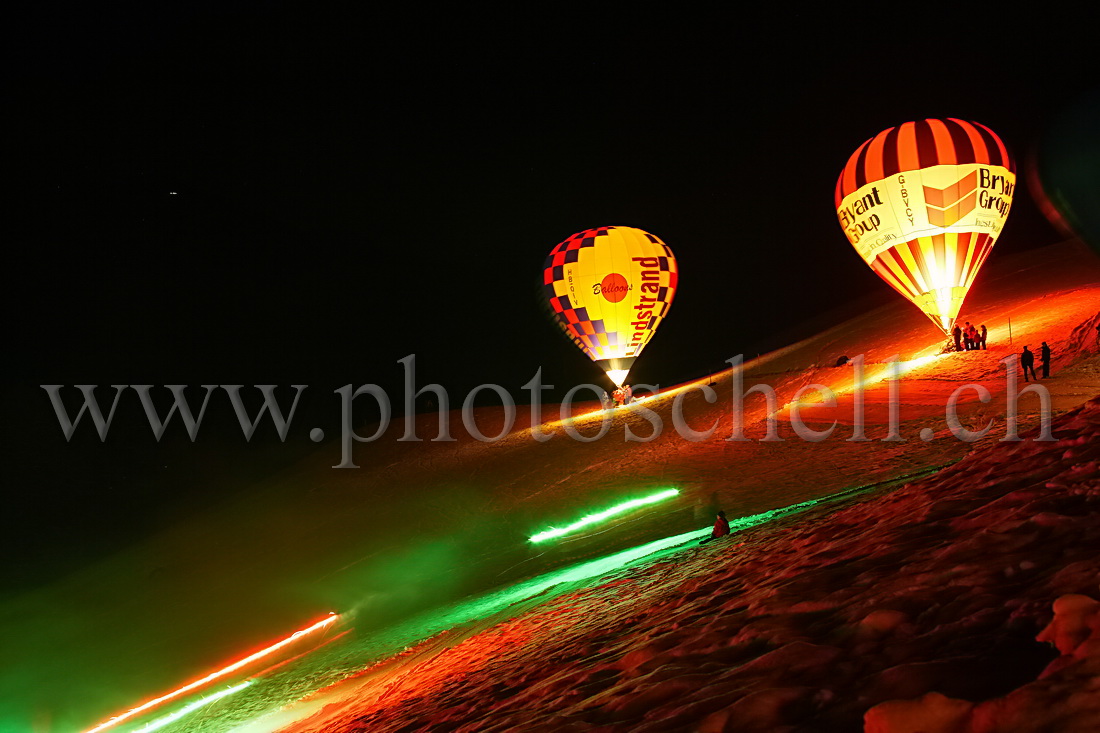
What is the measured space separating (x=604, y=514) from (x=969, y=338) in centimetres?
1123

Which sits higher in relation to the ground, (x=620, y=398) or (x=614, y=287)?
(x=614, y=287)

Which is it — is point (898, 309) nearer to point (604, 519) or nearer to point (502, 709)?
point (604, 519)

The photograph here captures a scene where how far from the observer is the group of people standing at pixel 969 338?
21125mm

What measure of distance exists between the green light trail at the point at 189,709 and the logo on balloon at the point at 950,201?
1808 centimetres

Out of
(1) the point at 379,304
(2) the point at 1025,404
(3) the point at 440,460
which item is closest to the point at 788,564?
(2) the point at 1025,404

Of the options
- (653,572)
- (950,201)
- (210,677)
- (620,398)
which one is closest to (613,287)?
(620,398)

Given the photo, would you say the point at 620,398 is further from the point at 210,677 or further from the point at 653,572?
the point at 653,572

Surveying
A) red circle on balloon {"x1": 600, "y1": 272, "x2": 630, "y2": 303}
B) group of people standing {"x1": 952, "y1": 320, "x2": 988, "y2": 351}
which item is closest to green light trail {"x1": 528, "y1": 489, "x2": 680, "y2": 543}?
group of people standing {"x1": 952, "y1": 320, "x2": 988, "y2": 351}

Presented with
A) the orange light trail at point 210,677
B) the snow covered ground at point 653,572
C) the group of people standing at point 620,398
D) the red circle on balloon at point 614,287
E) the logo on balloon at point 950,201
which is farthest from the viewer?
the group of people standing at point 620,398

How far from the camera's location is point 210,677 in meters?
12.1

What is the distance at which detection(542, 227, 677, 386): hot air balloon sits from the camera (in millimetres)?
26094

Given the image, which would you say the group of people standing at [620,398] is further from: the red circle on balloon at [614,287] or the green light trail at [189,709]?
the green light trail at [189,709]

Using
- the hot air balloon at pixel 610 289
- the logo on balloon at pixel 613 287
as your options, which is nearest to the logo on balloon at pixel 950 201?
the hot air balloon at pixel 610 289

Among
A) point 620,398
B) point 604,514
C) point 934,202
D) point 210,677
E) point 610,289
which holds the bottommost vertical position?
point 604,514
